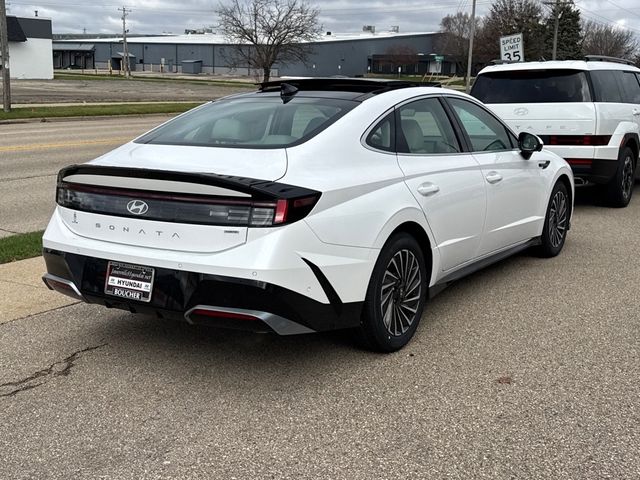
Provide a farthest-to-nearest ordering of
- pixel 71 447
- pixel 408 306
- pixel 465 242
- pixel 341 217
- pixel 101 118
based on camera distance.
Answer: pixel 101 118
pixel 465 242
pixel 408 306
pixel 341 217
pixel 71 447

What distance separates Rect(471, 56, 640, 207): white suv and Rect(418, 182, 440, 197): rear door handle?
208 inches

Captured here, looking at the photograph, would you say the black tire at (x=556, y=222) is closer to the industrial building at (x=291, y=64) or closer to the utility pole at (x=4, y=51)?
the utility pole at (x=4, y=51)

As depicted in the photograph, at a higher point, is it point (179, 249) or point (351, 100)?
point (351, 100)

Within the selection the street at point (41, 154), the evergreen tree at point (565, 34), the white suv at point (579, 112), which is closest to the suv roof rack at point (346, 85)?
the street at point (41, 154)

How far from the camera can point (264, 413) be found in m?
3.71

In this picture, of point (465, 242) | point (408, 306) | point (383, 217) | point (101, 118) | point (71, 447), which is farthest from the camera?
point (101, 118)

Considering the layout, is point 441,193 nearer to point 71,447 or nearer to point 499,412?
point 499,412

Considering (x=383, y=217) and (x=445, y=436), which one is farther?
(x=383, y=217)

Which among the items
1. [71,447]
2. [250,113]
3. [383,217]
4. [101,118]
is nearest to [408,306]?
[383,217]

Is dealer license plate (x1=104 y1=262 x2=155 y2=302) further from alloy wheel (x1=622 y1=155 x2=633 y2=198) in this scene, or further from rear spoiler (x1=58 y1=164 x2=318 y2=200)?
alloy wheel (x1=622 y1=155 x2=633 y2=198)

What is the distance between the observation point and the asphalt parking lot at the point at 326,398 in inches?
128

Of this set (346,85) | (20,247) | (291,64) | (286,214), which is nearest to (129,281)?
(286,214)

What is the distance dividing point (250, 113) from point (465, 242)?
1.81 meters

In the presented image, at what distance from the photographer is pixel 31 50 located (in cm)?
6906
